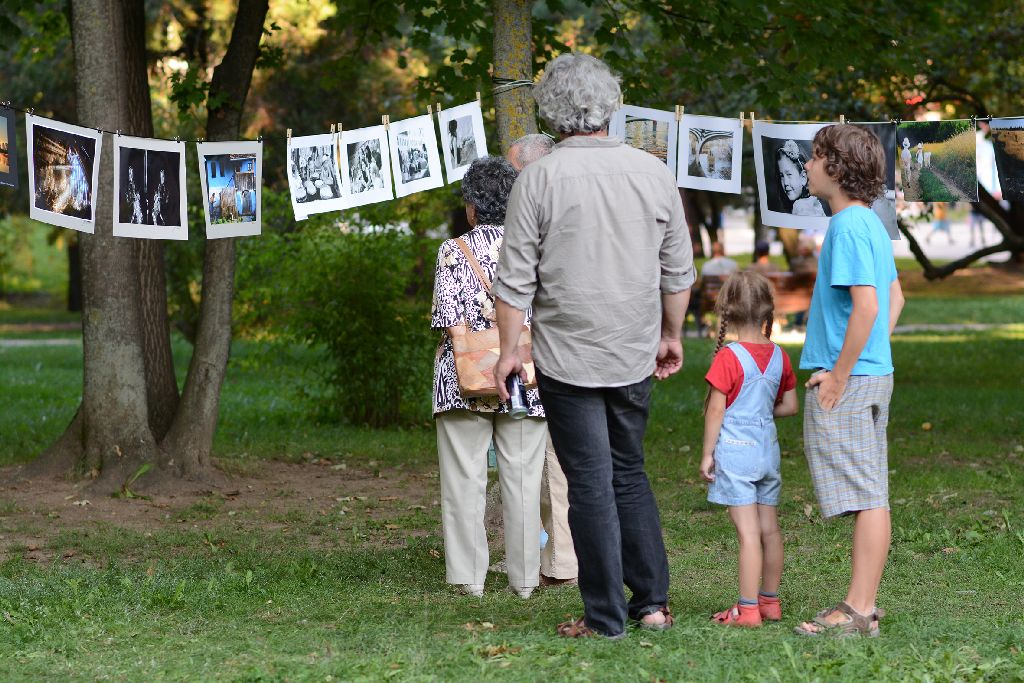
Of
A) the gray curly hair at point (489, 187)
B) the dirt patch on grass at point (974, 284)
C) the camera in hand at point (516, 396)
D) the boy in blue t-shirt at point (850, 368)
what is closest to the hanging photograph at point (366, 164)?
the gray curly hair at point (489, 187)

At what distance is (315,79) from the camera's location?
21547 millimetres

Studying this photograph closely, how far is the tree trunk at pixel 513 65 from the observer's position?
21.5ft

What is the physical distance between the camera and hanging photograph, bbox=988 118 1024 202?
22.8 feet

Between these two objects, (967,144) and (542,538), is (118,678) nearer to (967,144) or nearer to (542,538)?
(542,538)

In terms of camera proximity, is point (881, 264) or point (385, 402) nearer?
point (881, 264)

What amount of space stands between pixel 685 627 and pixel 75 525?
13.0 ft

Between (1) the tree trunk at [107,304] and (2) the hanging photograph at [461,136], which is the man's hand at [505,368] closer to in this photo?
(2) the hanging photograph at [461,136]

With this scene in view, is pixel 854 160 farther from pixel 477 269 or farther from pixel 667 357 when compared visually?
pixel 477 269

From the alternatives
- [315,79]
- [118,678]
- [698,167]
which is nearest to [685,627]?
[118,678]

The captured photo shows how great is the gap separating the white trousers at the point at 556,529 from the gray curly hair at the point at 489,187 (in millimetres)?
1017

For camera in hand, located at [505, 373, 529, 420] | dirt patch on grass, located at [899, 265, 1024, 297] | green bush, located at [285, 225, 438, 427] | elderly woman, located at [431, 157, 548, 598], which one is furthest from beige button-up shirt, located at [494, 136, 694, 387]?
dirt patch on grass, located at [899, 265, 1024, 297]

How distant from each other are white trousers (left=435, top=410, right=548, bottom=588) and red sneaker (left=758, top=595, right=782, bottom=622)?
979 mm

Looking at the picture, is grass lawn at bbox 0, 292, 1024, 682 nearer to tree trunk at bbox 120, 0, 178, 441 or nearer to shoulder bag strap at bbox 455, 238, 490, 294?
tree trunk at bbox 120, 0, 178, 441

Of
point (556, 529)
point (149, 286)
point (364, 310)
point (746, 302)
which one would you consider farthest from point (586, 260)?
point (364, 310)
